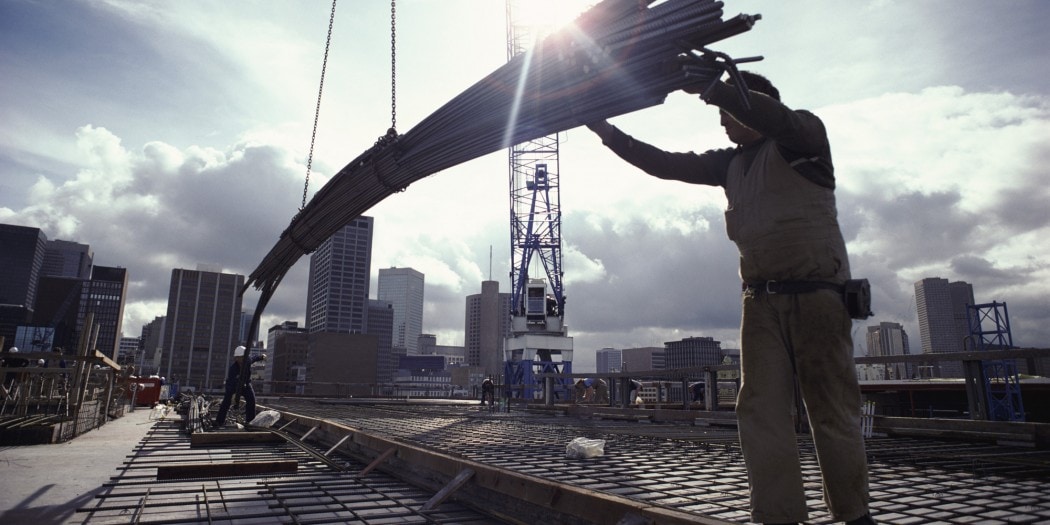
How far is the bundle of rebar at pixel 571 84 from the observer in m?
2.59

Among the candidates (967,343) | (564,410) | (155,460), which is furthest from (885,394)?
(155,460)

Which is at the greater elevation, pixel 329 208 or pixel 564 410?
pixel 329 208

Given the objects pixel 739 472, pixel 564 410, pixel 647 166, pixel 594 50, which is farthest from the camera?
pixel 564 410

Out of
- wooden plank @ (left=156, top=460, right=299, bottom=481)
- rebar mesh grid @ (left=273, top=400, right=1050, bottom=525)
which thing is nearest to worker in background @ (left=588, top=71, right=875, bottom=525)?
rebar mesh grid @ (left=273, top=400, right=1050, bottom=525)

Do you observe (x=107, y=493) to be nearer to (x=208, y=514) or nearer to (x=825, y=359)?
(x=208, y=514)

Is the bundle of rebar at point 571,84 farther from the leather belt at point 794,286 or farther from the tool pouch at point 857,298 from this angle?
the tool pouch at point 857,298

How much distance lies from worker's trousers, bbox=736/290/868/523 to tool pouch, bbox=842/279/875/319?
0.04 m

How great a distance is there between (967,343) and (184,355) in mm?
196372

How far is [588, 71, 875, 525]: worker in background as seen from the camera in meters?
2.15

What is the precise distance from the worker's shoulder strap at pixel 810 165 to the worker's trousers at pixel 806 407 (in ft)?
1.48

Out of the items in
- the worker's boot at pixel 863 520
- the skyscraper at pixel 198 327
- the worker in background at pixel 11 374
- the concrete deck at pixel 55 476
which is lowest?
the concrete deck at pixel 55 476

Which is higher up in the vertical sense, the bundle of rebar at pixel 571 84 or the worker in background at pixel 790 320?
the bundle of rebar at pixel 571 84

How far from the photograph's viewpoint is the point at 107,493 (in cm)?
389

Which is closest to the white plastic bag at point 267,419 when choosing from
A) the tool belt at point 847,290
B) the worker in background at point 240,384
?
the worker in background at point 240,384
